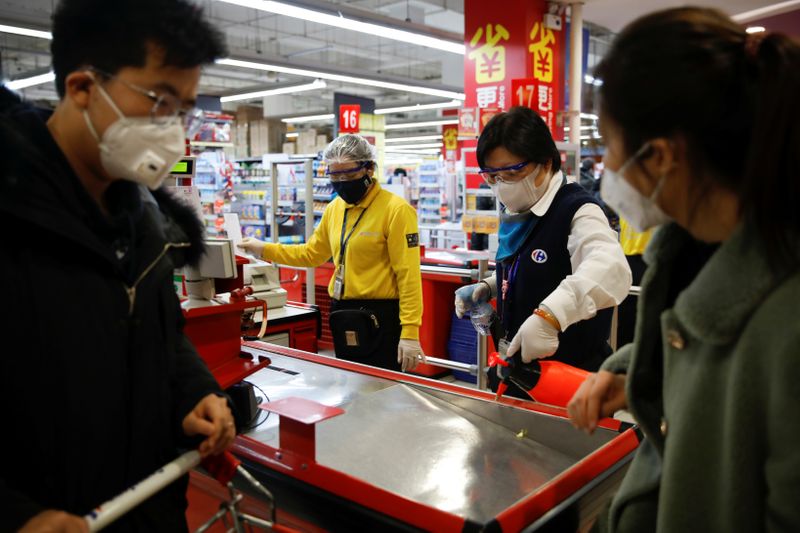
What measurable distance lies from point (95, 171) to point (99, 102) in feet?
0.46

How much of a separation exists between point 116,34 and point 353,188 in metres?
2.18

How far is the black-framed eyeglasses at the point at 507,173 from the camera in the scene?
7.68 ft

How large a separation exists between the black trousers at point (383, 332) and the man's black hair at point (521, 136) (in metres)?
1.24

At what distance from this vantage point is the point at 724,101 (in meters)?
0.89

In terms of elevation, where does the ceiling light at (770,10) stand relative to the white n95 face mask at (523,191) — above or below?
above

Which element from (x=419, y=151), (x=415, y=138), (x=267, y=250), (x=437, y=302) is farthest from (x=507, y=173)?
(x=419, y=151)

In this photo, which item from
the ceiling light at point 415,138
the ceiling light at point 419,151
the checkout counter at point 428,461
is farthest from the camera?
the ceiling light at point 419,151

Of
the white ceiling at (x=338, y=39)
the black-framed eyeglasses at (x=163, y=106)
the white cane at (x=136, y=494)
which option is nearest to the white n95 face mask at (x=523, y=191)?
Answer: the black-framed eyeglasses at (x=163, y=106)

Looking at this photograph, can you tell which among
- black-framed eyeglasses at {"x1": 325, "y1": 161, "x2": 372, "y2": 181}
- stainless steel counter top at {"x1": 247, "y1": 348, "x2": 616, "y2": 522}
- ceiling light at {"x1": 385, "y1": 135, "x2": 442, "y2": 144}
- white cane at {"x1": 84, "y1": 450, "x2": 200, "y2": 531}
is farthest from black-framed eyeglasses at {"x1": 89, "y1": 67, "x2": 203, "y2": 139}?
ceiling light at {"x1": 385, "y1": 135, "x2": 442, "y2": 144}

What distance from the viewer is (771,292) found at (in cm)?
87

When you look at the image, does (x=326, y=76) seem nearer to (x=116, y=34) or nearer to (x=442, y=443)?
(x=442, y=443)

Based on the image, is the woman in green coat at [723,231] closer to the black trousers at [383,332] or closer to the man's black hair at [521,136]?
the man's black hair at [521,136]

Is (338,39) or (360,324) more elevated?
(338,39)

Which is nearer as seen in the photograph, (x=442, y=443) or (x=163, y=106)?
(x=163, y=106)
